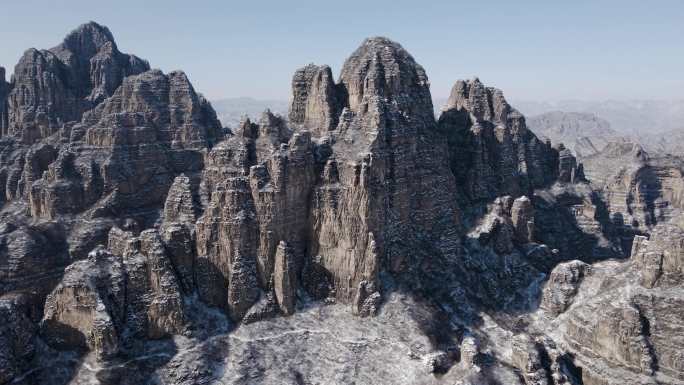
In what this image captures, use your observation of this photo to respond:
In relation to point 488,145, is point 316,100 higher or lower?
higher

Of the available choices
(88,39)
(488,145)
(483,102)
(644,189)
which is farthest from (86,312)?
(644,189)

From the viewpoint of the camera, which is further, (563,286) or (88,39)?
(88,39)

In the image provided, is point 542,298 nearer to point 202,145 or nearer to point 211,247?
point 211,247

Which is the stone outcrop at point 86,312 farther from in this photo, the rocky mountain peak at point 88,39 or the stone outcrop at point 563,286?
the rocky mountain peak at point 88,39

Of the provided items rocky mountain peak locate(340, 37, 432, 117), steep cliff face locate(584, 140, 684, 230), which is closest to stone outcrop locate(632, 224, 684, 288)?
rocky mountain peak locate(340, 37, 432, 117)

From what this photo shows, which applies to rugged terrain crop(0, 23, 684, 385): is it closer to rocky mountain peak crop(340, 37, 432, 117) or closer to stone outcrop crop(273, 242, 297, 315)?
stone outcrop crop(273, 242, 297, 315)

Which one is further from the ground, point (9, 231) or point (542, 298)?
point (9, 231)

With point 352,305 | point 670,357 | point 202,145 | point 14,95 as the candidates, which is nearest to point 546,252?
point 670,357

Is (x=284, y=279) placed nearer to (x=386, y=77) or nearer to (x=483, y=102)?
(x=386, y=77)
